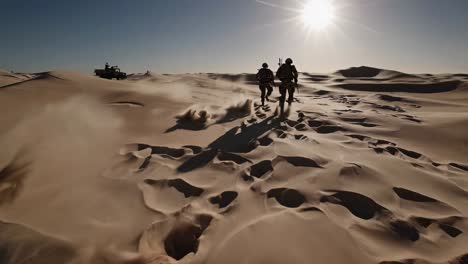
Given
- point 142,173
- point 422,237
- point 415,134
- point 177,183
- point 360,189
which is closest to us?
point 422,237

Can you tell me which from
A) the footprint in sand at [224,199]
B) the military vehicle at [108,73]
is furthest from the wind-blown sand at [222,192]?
the military vehicle at [108,73]

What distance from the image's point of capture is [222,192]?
292cm

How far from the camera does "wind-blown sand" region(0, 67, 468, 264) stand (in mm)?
2029

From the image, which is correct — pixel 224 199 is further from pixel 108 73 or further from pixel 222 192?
pixel 108 73

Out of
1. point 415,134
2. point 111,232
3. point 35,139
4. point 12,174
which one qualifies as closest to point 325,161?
point 111,232

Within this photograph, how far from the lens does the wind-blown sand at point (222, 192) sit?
2.03 meters

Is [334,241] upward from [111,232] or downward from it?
upward

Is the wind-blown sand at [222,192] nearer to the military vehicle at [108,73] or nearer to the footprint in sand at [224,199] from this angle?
the footprint in sand at [224,199]

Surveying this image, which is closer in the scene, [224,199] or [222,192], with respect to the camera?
[224,199]

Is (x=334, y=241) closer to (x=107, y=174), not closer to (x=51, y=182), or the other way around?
(x=107, y=174)

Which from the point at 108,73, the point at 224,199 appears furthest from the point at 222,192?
the point at 108,73

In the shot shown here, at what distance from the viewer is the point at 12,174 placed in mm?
3018

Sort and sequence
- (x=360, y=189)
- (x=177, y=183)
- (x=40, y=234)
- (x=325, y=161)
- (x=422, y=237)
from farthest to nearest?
(x=325, y=161), (x=177, y=183), (x=360, y=189), (x=422, y=237), (x=40, y=234)

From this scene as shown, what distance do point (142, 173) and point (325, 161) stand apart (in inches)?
94.5
